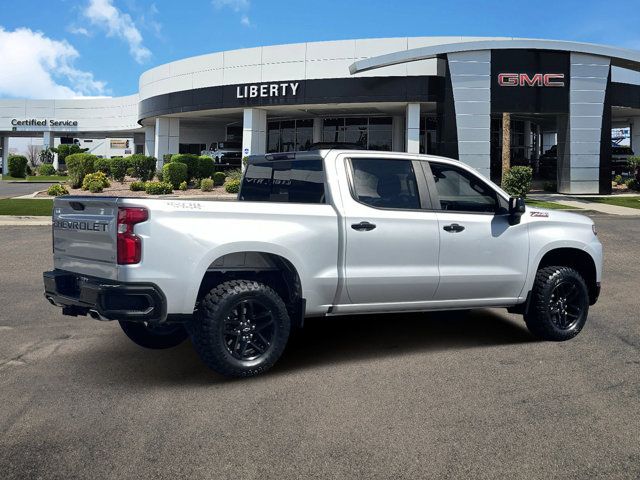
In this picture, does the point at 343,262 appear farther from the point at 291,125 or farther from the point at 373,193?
the point at 291,125

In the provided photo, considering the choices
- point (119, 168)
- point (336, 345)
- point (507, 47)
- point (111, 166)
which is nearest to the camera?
point (336, 345)

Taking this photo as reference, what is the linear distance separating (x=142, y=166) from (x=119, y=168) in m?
1.29

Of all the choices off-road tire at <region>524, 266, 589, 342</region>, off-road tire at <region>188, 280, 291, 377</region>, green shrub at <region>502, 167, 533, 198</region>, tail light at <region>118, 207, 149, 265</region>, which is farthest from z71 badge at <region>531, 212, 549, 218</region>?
green shrub at <region>502, 167, 533, 198</region>

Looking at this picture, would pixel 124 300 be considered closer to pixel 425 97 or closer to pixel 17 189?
pixel 425 97

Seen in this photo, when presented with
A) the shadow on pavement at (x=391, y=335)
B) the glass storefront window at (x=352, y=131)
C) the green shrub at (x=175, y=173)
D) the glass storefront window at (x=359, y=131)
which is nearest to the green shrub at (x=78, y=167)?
the green shrub at (x=175, y=173)

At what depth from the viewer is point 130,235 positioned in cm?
446

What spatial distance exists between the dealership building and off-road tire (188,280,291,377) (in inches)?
1066

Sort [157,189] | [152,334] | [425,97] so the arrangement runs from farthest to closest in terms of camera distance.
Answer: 1. [425,97]
2. [157,189]
3. [152,334]

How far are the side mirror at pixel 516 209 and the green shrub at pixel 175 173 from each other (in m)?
27.4

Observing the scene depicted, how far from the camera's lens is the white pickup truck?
15.0 ft

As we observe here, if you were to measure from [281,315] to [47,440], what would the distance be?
1.92 metres

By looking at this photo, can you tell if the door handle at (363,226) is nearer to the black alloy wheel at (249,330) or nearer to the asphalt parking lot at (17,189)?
the black alloy wheel at (249,330)

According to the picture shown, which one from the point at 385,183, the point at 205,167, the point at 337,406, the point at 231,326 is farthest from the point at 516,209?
the point at 205,167

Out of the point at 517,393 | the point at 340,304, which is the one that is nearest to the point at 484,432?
the point at 517,393
